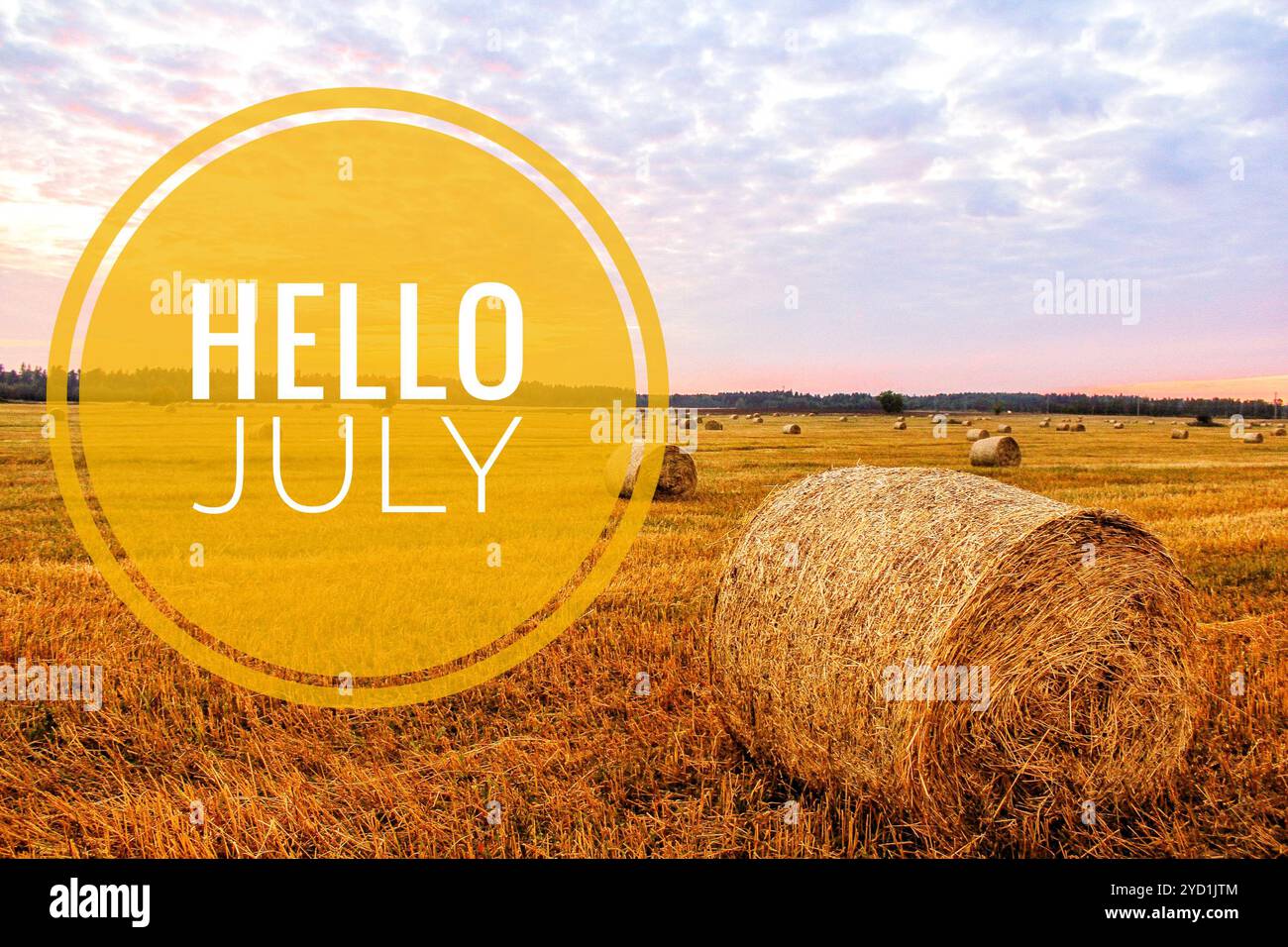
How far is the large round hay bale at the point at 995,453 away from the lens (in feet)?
104

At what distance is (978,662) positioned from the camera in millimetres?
5602

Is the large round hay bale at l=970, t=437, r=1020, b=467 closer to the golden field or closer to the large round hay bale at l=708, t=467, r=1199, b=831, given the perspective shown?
the golden field

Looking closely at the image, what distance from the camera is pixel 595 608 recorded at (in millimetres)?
10281

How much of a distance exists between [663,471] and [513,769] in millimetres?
15535

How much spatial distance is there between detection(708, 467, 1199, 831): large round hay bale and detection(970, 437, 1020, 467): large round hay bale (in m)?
27.1

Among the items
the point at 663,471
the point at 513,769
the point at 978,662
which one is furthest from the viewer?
the point at 663,471

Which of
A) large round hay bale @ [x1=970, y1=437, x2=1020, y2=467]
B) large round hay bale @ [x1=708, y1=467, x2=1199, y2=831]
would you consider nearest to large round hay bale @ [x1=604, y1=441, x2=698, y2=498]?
large round hay bale @ [x1=970, y1=437, x2=1020, y2=467]

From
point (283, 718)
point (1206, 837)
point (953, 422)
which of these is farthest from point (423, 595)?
point (953, 422)

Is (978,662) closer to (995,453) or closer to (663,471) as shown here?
(663,471)

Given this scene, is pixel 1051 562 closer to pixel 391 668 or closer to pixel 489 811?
pixel 489 811

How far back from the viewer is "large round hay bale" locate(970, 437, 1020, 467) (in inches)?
1249

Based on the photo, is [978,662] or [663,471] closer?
[978,662]

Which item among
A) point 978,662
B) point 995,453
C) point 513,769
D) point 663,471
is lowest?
point 513,769

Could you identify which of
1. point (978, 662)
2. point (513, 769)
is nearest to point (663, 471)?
point (513, 769)
